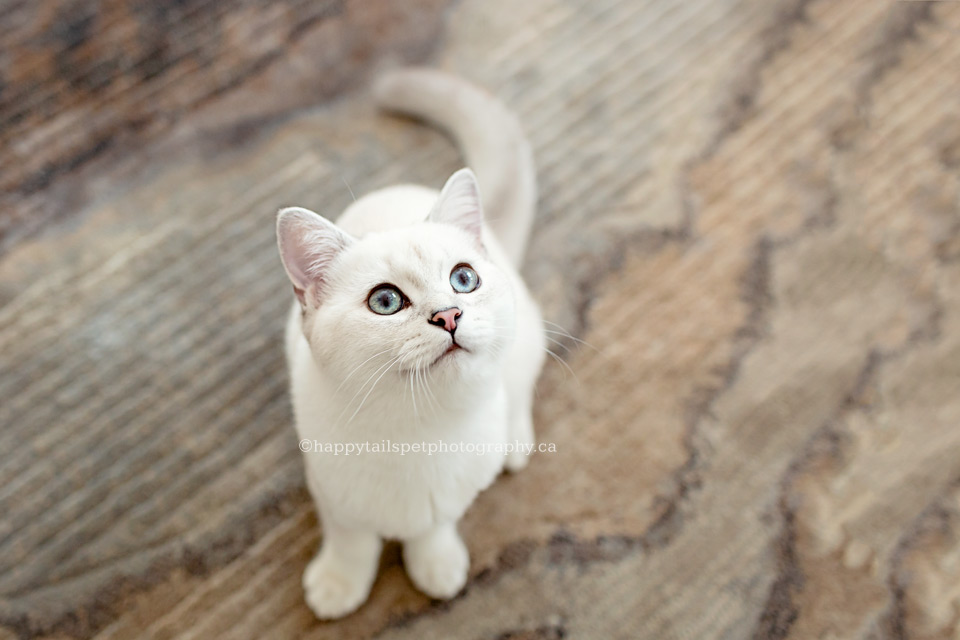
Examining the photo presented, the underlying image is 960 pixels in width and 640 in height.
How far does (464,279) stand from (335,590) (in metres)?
0.60

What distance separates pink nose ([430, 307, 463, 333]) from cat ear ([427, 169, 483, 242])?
0.17 metres

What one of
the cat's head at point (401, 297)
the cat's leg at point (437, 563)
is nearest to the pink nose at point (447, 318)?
the cat's head at point (401, 297)

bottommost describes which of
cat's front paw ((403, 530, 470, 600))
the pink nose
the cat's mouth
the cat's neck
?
cat's front paw ((403, 530, 470, 600))

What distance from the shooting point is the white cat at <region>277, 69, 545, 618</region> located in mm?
782

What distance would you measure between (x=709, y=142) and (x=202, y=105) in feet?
3.79

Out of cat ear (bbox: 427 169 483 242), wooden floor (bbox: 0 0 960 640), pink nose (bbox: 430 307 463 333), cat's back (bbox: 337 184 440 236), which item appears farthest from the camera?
wooden floor (bbox: 0 0 960 640)

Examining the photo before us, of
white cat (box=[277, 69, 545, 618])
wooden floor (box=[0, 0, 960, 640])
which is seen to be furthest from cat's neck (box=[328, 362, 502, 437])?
wooden floor (box=[0, 0, 960, 640])

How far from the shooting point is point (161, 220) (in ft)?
4.70

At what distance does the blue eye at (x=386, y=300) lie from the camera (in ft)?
2.66

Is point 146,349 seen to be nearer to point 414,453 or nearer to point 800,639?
point 414,453

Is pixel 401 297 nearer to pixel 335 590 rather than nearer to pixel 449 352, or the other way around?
pixel 449 352

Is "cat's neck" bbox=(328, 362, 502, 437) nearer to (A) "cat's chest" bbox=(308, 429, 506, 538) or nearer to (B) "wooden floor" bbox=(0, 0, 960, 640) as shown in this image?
(A) "cat's chest" bbox=(308, 429, 506, 538)

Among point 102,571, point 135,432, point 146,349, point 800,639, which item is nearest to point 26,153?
point 146,349

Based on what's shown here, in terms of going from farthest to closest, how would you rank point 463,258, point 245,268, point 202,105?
1. point 202,105
2. point 245,268
3. point 463,258
